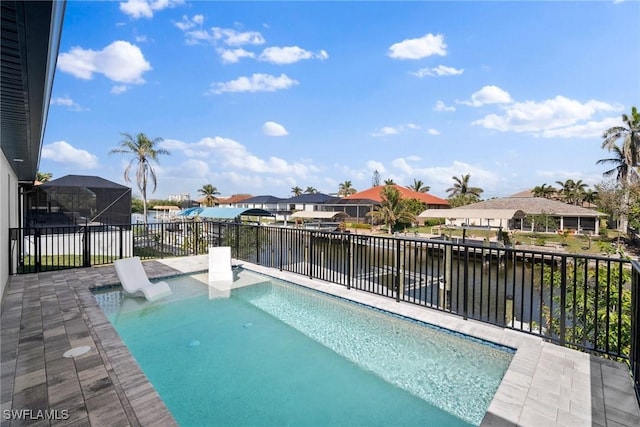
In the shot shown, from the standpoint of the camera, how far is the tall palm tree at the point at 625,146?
24984 millimetres

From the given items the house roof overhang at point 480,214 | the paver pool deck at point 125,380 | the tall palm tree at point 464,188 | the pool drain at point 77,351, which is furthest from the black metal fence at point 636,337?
the tall palm tree at point 464,188

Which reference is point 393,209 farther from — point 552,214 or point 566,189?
point 566,189

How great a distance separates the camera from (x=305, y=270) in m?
6.89

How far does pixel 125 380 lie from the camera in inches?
105

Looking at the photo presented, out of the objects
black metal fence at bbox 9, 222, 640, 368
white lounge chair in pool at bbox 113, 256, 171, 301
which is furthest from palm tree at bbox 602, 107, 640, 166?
white lounge chair in pool at bbox 113, 256, 171, 301

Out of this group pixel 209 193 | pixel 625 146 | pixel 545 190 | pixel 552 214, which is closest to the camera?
pixel 625 146

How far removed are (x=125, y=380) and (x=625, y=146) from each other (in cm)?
3512

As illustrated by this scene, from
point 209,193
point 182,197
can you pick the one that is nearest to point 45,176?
point 209,193

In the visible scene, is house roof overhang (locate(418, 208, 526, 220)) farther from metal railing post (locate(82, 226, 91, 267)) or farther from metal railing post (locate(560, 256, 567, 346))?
metal railing post (locate(82, 226, 91, 267))

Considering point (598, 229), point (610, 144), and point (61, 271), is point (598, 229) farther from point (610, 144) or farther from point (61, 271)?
point (61, 271)

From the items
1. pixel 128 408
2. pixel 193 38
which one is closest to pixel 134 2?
pixel 193 38

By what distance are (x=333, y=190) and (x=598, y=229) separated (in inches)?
1823

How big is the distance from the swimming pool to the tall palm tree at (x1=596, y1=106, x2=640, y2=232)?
29398mm

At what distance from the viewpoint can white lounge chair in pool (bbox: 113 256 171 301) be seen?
5.60 metres
